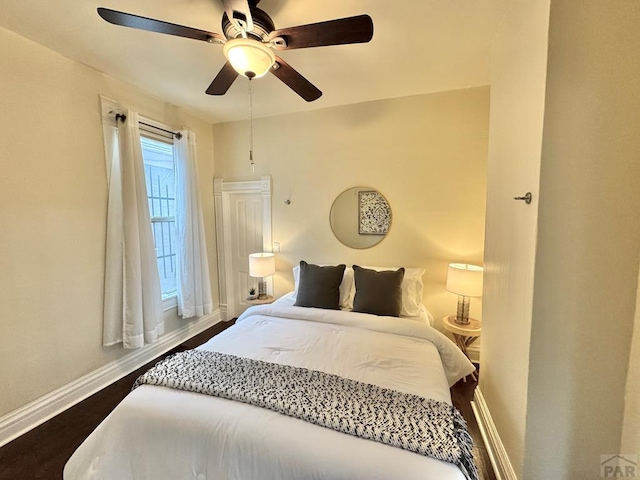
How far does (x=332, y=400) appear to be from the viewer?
1.24 metres

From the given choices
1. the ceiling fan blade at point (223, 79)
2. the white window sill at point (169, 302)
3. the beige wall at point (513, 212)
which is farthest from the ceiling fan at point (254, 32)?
the white window sill at point (169, 302)

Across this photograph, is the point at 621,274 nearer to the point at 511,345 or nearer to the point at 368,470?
the point at 511,345

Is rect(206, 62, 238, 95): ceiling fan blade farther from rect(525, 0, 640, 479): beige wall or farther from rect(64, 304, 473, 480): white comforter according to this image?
rect(64, 304, 473, 480): white comforter

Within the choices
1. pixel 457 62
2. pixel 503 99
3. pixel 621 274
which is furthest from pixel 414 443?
pixel 457 62

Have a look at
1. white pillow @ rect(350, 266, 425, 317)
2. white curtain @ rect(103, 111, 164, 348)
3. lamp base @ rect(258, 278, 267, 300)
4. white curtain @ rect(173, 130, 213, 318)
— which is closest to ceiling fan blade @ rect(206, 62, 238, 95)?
white curtain @ rect(103, 111, 164, 348)

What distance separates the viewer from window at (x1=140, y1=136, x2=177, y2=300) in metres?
2.85

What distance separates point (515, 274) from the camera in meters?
1.29

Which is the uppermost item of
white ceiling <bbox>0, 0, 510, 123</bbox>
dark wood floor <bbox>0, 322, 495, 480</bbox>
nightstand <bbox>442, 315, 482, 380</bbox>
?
white ceiling <bbox>0, 0, 510, 123</bbox>

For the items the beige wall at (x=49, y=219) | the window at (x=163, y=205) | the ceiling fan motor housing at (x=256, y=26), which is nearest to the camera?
the ceiling fan motor housing at (x=256, y=26)

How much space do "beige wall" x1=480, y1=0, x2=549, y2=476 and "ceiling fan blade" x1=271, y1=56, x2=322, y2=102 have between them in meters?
1.12

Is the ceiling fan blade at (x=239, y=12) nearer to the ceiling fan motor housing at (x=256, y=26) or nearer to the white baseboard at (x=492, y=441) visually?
the ceiling fan motor housing at (x=256, y=26)

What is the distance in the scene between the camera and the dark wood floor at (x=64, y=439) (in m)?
1.53

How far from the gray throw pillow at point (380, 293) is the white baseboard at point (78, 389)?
214 centimetres

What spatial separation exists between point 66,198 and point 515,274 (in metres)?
3.03
